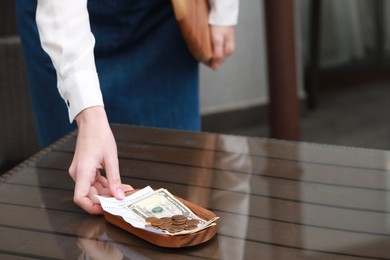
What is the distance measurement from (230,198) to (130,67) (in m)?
0.73

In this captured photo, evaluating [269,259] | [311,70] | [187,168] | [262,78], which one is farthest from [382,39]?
Result: [269,259]

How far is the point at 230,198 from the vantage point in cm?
141

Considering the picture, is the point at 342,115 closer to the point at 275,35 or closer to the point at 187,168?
the point at 275,35

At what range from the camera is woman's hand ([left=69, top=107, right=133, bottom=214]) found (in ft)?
4.43

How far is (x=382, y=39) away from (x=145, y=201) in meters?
3.85

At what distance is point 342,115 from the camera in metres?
4.49

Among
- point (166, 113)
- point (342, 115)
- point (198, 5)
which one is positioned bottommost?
point (342, 115)

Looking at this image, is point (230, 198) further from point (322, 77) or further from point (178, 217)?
point (322, 77)

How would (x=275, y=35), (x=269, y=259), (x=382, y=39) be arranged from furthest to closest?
(x=382, y=39) < (x=275, y=35) < (x=269, y=259)

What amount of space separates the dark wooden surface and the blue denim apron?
30cm

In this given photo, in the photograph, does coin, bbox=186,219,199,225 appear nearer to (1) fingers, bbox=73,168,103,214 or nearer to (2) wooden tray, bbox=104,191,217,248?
(2) wooden tray, bbox=104,191,217,248

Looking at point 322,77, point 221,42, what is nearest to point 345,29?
point 322,77

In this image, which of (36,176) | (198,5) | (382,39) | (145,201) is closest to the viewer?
(145,201)

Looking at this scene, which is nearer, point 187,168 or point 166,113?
point 187,168
